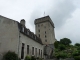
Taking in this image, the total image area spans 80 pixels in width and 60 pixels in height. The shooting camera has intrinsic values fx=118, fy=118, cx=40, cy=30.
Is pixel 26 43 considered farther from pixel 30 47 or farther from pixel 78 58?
pixel 78 58

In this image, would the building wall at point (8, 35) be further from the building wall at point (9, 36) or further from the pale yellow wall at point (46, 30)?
the pale yellow wall at point (46, 30)

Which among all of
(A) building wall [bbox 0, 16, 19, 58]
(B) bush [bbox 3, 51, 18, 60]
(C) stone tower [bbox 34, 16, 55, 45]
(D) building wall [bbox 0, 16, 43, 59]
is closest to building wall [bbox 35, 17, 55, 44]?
(C) stone tower [bbox 34, 16, 55, 45]

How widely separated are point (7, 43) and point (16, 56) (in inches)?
101

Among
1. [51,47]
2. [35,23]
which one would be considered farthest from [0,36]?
[35,23]

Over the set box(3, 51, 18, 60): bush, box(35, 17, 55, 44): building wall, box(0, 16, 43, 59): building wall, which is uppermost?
box(35, 17, 55, 44): building wall

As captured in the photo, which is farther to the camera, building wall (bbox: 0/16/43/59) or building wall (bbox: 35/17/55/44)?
building wall (bbox: 35/17/55/44)

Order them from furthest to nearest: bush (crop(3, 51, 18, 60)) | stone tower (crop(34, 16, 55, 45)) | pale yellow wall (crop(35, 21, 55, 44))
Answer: stone tower (crop(34, 16, 55, 45))
pale yellow wall (crop(35, 21, 55, 44))
bush (crop(3, 51, 18, 60))

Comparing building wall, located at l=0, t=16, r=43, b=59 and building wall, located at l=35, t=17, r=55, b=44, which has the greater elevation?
building wall, located at l=35, t=17, r=55, b=44

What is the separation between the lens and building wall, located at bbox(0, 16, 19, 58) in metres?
18.0

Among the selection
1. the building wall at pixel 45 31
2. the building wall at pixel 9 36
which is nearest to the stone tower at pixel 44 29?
the building wall at pixel 45 31

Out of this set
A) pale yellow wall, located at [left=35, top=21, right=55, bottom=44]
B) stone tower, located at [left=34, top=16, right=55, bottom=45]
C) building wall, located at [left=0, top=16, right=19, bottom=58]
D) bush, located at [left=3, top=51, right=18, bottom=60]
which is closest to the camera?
bush, located at [left=3, top=51, right=18, bottom=60]

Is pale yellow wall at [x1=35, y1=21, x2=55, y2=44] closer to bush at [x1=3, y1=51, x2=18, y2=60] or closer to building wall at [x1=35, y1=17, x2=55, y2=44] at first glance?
building wall at [x1=35, y1=17, x2=55, y2=44]

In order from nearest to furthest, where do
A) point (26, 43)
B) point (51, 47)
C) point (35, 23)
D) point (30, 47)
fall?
point (26, 43) < point (30, 47) < point (51, 47) < point (35, 23)

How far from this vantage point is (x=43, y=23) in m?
51.5
